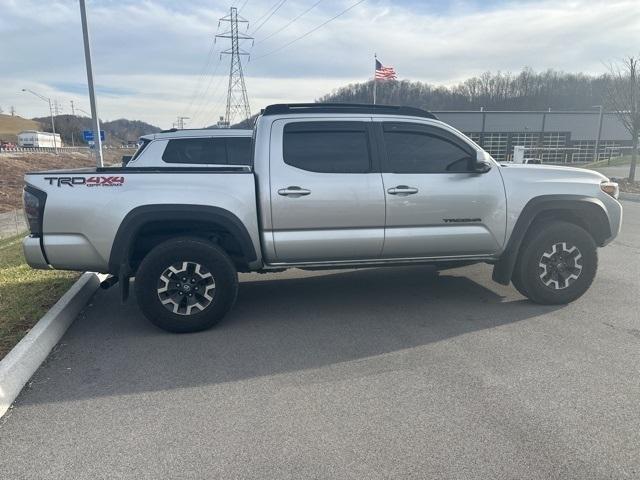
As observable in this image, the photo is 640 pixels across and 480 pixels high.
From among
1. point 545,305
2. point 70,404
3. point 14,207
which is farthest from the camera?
point 14,207

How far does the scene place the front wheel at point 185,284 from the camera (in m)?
4.48

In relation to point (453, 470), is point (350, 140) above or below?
above

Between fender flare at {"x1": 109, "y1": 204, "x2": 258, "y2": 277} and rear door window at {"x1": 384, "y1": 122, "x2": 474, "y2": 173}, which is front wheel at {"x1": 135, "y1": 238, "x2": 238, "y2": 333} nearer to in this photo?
fender flare at {"x1": 109, "y1": 204, "x2": 258, "y2": 277}

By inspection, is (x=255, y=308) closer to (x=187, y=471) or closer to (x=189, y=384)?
(x=189, y=384)

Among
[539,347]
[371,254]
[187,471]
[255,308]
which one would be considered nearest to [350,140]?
[371,254]

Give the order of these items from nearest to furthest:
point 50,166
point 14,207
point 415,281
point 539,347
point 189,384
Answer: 1. point 189,384
2. point 539,347
3. point 415,281
4. point 14,207
5. point 50,166

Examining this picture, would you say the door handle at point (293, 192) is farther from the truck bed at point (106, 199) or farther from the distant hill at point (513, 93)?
the distant hill at point (513, 93)

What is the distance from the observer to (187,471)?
8.71 ft

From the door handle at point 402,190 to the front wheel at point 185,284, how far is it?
1.75 metres

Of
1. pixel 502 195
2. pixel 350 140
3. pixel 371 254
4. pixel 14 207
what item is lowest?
pixel 14 207

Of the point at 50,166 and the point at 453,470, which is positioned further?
the point at 50,166

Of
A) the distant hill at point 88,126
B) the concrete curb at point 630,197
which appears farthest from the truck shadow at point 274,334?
the distant hill at point 88,126

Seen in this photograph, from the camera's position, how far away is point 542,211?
5.17m

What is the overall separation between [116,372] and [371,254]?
260 cm
